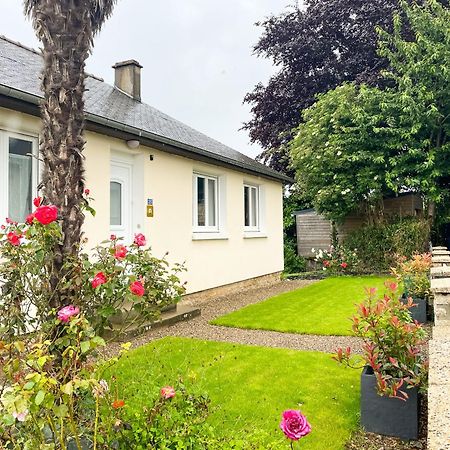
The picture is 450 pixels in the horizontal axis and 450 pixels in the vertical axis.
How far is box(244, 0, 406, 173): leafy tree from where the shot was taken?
2141 cm

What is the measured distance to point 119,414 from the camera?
2.54m

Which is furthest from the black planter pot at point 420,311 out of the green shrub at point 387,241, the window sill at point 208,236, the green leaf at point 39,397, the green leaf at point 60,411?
the green shrub at point 387,241

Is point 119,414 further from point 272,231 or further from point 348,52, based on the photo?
point 348,52

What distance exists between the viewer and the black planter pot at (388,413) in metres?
3.65

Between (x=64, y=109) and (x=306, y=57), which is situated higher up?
(x=306, y=57)

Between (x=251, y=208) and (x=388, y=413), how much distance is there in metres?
10.3

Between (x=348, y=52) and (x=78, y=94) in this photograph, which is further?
(x=348, y=52)

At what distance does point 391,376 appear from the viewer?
3842 mm

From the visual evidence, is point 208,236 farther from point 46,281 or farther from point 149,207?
point 46,281

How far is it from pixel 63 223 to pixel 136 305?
2.75ft

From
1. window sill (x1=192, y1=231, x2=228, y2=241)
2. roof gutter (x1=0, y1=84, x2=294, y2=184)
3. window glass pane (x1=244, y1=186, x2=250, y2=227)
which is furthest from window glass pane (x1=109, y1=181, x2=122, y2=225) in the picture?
window glass pane (x1=244, y1=186, x2=250, y2=227)

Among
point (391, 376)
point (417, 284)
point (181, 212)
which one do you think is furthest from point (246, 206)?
point (391, 376)

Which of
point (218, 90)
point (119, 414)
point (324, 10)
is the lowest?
point (119, 414)

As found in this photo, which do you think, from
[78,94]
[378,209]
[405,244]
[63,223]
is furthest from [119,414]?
[378,209]
